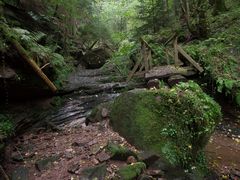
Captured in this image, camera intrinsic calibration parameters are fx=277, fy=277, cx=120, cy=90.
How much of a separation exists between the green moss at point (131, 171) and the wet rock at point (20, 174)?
184 cm

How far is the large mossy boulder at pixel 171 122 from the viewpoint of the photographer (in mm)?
5586

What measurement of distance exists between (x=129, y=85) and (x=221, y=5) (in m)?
7.88

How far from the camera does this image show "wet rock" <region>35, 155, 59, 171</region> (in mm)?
5516

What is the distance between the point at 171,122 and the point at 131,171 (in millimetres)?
1525

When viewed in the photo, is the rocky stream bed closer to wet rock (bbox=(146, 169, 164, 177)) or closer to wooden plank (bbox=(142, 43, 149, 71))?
wet rock (bbox=(146, 169, 164, 177))

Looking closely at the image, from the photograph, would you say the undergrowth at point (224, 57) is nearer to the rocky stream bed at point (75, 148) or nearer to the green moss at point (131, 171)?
the rocky stream bed at point (75, 148)

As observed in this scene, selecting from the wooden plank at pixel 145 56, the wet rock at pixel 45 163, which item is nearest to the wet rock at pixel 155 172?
the wet rock at pixel 45 163

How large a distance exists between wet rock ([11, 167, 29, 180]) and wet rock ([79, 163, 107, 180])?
1141mm

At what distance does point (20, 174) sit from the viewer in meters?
5.38

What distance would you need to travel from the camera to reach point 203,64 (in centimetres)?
1045

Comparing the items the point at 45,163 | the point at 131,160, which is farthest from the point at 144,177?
the point at 45,163

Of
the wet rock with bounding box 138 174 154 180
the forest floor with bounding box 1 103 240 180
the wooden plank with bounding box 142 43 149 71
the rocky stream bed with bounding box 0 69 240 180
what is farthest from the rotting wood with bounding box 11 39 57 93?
the wooden plank with bounding box 142 43 149 71

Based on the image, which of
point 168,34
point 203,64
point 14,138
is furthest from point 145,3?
point 14,138

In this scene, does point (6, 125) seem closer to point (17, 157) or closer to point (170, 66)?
point (17, 157)
